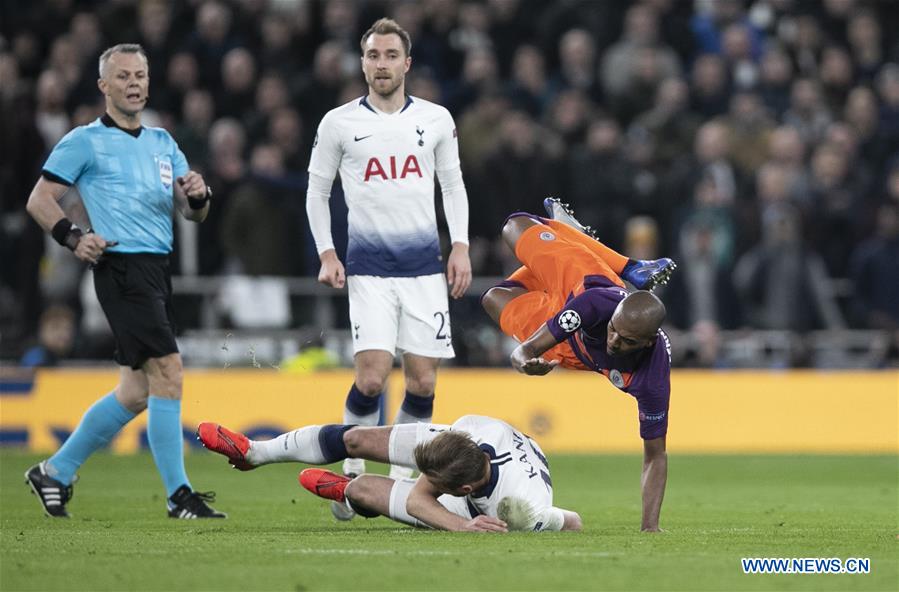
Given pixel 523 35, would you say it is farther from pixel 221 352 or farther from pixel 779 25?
pixel 221 352

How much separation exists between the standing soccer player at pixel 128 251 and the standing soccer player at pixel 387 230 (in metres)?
1.00

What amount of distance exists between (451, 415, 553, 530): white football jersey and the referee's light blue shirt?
2696 millimetres

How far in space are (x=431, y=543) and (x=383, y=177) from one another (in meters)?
2.98

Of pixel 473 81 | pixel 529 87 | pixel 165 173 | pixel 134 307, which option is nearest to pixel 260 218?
pixel 473 81

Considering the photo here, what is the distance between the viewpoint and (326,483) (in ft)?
31.4

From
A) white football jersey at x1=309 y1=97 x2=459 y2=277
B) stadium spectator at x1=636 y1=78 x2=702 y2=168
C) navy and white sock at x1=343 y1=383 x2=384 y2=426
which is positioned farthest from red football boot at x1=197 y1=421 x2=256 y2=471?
stadium spectator at x1=636 y1=78 x2=702 y2=168

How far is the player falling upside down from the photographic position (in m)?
9.06

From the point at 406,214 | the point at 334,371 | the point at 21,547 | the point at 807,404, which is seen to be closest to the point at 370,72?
the point at 406,214

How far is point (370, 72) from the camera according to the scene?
10602 millimetres

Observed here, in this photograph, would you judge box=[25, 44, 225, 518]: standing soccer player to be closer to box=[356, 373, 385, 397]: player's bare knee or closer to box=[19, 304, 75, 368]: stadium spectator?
box=[356, 373, 385, 397]: player's bare knee

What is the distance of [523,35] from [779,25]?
3799 millimetres

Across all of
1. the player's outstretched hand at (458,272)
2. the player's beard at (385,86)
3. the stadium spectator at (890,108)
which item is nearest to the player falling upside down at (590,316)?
the player's outstretched hand at (458,272)

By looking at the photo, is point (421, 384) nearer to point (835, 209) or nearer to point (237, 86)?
point (237, 86)

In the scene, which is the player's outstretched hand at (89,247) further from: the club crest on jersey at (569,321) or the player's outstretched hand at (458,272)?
the club crest on jersey at (569,321)
